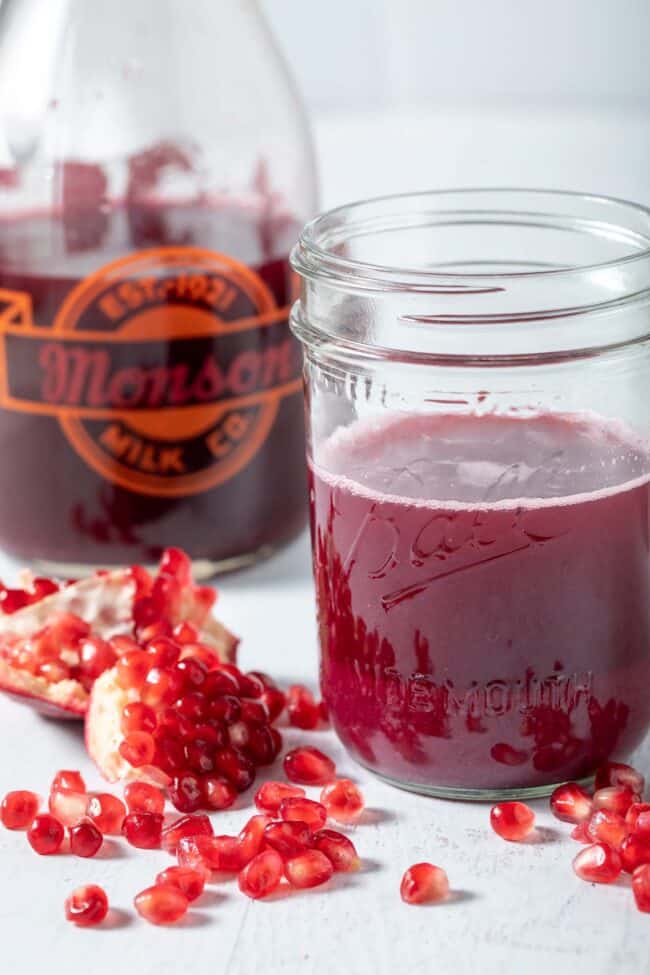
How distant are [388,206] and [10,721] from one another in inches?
23.0

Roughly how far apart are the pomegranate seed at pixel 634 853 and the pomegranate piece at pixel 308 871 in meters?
0.22

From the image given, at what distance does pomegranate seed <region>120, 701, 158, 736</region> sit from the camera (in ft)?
4.32

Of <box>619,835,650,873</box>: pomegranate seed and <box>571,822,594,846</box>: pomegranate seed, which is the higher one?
<box>619,835,650,873</box>: pomegranate seed

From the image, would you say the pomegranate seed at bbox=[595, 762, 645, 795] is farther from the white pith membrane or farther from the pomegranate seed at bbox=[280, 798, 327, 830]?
the white pith membrane

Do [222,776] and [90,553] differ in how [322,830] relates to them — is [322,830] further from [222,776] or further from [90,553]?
[90,553]

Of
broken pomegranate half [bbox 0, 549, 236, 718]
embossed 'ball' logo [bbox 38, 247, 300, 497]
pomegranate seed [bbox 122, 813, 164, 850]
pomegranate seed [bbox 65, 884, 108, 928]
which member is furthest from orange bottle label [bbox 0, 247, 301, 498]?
pomegranate seed [bbox 65, 884, 108, 928]

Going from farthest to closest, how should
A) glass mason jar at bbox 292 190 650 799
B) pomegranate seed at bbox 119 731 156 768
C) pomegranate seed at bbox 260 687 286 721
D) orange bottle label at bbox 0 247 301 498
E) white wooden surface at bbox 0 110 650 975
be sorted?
1. orange bottle label at bbox 0 247 301 498
2. pomegranate seed at bbox 260 687 286 721
3. pomegranate seed at bbox 119 731 156 768
4. glass mason jar at bbox 292 190 650 799
5. white wooden surface at bbox 0 110 650 975

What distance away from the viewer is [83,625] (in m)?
1.46

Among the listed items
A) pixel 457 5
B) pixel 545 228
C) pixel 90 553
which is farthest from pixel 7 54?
pixel 457 5

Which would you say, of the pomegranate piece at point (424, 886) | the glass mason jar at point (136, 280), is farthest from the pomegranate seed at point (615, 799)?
the glass mason jar at point (136, 280)

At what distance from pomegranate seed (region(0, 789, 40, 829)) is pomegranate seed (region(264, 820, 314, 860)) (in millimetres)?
205

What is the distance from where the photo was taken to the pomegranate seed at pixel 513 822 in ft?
4.05

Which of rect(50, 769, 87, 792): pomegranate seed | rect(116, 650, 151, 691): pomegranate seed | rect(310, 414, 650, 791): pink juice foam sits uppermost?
rect(310, 414, 650, 791): pink juice foam

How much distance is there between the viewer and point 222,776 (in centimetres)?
132
